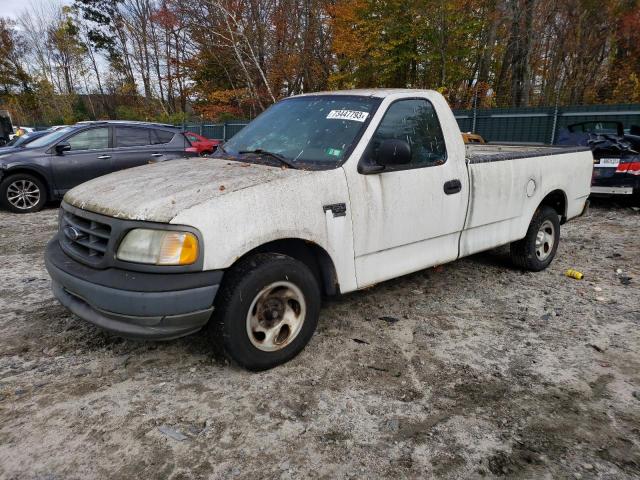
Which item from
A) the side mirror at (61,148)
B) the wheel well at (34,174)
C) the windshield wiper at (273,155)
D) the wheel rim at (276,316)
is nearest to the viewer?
the wheel rim at (276,316)

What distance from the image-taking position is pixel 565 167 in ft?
16.9

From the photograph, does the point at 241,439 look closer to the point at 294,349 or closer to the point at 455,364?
the point at 294,349

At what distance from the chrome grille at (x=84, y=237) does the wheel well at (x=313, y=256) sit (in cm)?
98

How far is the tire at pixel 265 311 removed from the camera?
9.19 feet

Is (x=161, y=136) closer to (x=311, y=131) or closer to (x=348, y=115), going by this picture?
(x=311, y=131)

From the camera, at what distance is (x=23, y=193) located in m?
8.57

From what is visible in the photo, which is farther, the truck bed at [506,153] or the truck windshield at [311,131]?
the truck bed at [506,153]

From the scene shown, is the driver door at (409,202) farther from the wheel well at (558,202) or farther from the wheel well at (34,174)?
the wheel well at (34,174)

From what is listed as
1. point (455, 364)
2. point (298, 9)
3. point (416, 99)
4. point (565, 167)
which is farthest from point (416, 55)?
point (455, 364)

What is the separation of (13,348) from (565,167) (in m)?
5.48

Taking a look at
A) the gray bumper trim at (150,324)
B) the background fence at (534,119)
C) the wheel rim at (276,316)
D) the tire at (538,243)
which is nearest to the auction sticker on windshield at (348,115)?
the wheel rim at (276,316)

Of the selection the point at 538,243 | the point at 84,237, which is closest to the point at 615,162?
the point at 538,243

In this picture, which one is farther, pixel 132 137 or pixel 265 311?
pixel 132 137

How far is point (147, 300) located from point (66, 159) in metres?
7.39
